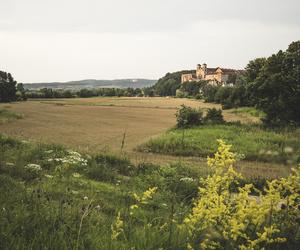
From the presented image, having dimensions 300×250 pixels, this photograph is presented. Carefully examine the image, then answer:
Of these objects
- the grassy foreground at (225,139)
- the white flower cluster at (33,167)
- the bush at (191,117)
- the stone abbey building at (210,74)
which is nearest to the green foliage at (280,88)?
the grassy foreground at (225,139)

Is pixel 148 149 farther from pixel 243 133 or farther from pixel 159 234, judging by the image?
pixel 159 234

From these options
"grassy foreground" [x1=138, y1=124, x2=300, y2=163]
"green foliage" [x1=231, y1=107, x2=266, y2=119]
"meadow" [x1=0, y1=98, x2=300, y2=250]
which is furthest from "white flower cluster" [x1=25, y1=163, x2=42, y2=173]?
"green foliage" [x1=231, y1=107, x2=266, y2=119]

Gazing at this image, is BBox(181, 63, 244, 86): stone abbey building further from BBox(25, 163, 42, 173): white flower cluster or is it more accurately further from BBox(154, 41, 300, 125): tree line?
BBox(25, 163, 42, 173): white flower cluster

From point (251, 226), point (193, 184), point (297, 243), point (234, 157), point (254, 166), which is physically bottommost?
point (254, 166)

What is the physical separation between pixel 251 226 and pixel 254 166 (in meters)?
18.6

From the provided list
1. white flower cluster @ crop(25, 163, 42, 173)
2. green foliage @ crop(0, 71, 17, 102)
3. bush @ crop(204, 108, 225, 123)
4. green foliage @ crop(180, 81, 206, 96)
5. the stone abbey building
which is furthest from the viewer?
the stone abbey building

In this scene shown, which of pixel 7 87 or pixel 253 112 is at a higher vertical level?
pixel 7 87

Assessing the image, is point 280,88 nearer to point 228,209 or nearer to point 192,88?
point 228,209

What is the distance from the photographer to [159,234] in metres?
4.30

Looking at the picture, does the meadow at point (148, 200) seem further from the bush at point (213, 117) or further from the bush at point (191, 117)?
the bush at point (213, 117)

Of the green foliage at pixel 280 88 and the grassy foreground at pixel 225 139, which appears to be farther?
the green foliage at pixel 280 88

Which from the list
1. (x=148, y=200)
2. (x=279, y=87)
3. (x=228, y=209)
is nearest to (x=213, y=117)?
(x=279, y=87)

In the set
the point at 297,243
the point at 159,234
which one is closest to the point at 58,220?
the point at 159,234

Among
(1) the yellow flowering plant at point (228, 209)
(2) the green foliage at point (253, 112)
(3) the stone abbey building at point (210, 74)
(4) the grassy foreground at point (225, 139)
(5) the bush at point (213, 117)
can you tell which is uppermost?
(3) the stone abbey building at point (210, 74)
